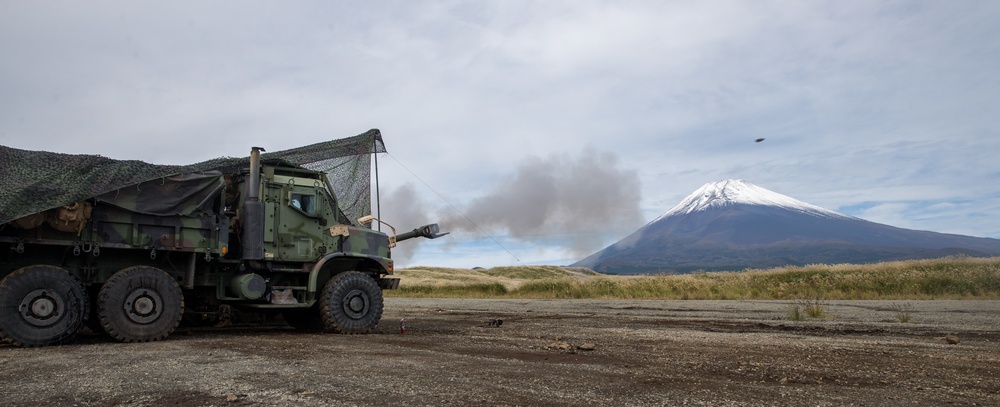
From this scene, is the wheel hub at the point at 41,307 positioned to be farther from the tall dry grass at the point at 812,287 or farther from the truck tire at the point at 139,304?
the tall dry grass at the point at 812,287

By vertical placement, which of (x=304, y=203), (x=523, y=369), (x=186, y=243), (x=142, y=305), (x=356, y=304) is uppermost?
(x=304, y=203)

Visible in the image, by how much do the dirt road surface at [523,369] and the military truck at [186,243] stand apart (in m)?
0.66

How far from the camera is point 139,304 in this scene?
36.5 ft

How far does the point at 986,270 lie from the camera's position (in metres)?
30.0

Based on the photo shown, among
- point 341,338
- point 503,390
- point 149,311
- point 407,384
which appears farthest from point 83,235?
point 503,390

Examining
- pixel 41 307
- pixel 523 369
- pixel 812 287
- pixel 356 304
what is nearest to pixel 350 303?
pixel 356 304

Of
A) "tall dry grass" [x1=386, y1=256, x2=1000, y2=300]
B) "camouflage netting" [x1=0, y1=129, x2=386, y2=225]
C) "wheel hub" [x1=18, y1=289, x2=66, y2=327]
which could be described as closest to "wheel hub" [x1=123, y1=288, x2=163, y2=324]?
"wheel hub" [x1=18, y1=289, x2=66, y2=327]

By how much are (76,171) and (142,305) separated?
2.35 m

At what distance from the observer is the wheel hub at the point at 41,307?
10047 mm

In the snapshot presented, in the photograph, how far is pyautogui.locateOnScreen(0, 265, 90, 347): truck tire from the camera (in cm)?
990

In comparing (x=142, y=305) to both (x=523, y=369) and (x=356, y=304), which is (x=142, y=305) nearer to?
(x=356, y=304)

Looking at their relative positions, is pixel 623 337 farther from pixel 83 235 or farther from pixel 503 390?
pixel 83 235

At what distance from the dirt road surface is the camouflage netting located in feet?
7.06

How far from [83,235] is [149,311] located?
157cm
